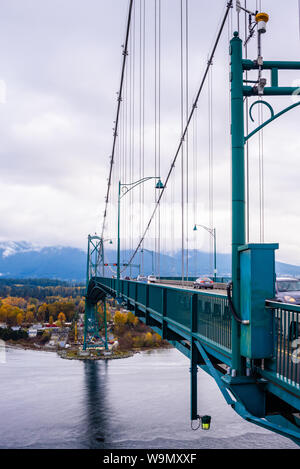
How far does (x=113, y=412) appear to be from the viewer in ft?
113

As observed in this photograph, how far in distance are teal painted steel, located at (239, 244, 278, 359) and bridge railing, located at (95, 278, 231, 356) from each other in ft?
3.84

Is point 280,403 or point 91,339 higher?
point 280,403

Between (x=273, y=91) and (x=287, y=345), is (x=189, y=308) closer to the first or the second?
(x=287, y=345)

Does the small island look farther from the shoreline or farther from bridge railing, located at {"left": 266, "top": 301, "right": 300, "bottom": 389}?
bridge railing, located at {"left": 266, "top": 301, "right": 300, "bottom": 389}

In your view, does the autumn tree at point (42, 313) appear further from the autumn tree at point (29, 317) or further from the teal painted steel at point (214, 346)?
the teal painted steel at point (214, 346)

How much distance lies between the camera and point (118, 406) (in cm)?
3622

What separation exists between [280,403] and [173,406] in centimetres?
3168

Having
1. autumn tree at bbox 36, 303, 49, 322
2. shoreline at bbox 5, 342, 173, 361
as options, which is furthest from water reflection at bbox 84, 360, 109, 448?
autumn tree at bbox 36, 303, 49, 322

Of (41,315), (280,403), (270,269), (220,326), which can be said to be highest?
(270,269)

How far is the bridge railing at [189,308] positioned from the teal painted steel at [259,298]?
46.1 inches

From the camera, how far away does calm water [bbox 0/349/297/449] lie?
27875 millimetres
